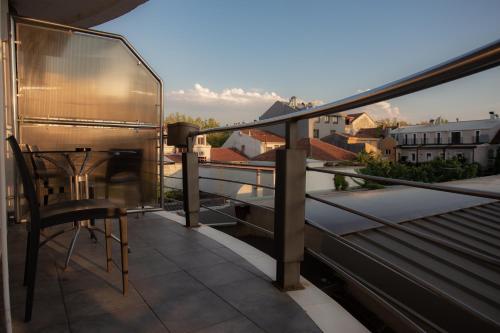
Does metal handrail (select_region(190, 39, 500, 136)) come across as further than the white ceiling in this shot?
No

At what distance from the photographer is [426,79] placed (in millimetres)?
1045

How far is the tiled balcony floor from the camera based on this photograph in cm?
150

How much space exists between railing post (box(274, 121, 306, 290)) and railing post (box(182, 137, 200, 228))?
5.25ft

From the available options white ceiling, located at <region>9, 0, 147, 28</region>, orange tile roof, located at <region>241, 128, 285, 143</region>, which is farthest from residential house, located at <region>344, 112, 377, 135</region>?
white ceiling, located at <region>9, 0, 147, 28</region>

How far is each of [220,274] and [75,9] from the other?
13.5ft

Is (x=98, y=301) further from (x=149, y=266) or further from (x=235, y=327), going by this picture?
(x=235, y=327)

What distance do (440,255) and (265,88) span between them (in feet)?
215

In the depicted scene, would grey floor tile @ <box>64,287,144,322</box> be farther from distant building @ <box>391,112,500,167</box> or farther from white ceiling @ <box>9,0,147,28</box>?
distant building @ <box>391,112,500,167</box>

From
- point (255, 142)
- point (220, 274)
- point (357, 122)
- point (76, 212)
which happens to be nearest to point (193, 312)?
point (220, 274)

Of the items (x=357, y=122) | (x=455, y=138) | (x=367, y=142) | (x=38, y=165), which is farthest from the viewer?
(x=357, y=122)

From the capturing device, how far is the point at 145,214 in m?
3.97

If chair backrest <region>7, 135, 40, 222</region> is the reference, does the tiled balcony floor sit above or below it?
below

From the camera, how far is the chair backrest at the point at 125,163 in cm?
377

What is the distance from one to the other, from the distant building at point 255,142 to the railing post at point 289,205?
3071 cm
